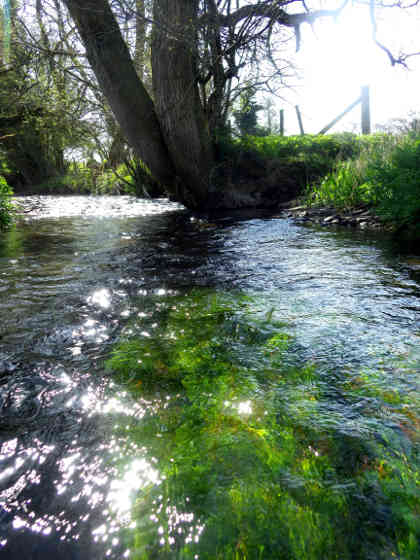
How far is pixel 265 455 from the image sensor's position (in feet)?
4.16

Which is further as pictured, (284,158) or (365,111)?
(365,111)

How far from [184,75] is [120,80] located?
1.20 meters

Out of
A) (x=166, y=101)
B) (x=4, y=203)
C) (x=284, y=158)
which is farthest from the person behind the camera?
(x=284, y=158)

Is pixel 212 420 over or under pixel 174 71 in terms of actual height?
under

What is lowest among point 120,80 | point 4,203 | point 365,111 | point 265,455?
point 265,455

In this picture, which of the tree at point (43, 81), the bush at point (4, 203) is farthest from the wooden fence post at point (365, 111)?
the bush at point (4, 203)

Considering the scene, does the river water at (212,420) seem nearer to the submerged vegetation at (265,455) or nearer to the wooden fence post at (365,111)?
the submerged vegetation at (265,455)

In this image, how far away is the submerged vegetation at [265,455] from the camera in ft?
3.28

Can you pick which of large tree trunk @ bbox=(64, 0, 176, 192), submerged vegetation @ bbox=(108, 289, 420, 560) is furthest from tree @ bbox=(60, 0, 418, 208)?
submerged vegetation @ bbox=(108, 289, 420, 560)

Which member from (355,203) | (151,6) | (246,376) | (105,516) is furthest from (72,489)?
(355,203)

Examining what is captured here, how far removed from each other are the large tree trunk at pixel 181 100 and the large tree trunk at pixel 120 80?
0.89ft

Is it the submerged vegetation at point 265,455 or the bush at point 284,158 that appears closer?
the submerged vegetation at point 265,455

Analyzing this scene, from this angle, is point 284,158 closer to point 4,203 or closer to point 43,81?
point 43,81

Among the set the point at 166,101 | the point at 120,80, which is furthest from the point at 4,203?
the point at 166,101
